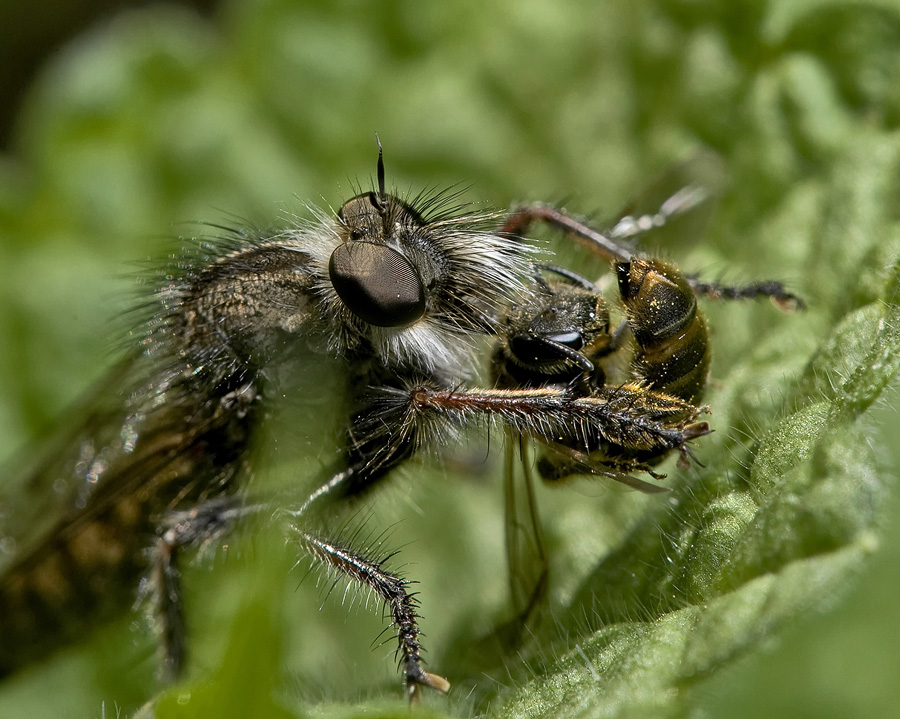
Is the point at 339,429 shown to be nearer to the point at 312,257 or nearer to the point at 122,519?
the point at 312,257

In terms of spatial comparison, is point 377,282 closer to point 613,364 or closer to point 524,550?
point 613,364

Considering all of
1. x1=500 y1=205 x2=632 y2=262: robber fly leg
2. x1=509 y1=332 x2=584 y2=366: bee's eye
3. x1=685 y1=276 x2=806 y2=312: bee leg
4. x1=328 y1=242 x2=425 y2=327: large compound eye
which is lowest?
x1=509 y1=332 x2=584 y2=366: bee's eye

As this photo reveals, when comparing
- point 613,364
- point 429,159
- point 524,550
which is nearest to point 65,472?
point 524,550

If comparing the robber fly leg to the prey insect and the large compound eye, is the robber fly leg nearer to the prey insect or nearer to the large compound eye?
the prey insect

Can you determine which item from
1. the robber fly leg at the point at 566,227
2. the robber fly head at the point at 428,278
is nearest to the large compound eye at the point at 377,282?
the robber fly head at the point at 428,278

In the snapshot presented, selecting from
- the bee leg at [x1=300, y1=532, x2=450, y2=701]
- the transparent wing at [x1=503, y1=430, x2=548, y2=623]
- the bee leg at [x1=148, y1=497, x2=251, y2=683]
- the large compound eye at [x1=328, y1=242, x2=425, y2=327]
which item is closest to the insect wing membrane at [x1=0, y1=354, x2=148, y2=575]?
the bee leg at [x1=148, y1=497, x2=251, y2=683]

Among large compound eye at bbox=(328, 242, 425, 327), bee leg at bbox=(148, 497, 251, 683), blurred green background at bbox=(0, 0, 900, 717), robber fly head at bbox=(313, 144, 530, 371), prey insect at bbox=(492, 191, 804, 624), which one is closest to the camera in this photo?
prey insect at bbox=(492, 191, 804, 624)
